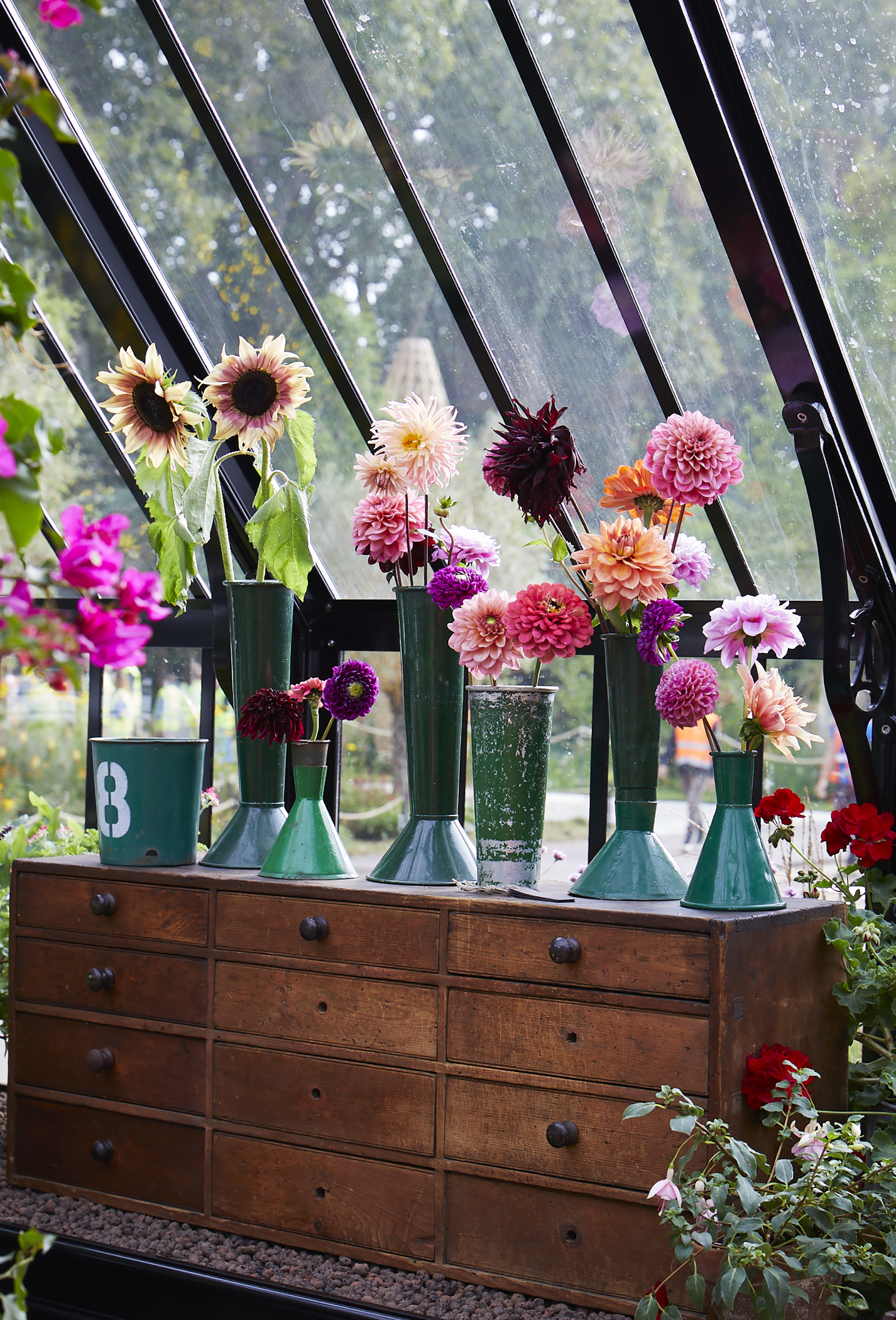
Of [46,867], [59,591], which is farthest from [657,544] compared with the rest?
[59,591]

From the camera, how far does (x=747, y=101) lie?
6.64 ft

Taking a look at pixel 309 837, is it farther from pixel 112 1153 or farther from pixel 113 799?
pixel 112 1153

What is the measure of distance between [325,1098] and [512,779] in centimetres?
62

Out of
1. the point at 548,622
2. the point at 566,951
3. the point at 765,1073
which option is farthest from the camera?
the point at 548,622

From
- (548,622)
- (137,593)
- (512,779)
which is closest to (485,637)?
(548,622)

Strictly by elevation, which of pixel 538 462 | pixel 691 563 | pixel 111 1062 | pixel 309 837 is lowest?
pixel 111 1062

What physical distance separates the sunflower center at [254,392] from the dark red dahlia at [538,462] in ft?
1.88

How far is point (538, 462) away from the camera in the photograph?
2004mm

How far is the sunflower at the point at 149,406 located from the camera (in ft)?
7.86

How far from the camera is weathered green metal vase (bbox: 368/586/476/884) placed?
2.22m

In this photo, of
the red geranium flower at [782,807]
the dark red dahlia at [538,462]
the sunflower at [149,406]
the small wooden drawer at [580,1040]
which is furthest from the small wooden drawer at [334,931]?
the sunflower at [149,406]

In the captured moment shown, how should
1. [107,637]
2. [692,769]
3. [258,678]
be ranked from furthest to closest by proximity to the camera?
1. [692,769]
2. [258,678]
3. [107,637]

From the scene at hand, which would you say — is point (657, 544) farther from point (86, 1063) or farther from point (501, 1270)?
point (86, 1063)

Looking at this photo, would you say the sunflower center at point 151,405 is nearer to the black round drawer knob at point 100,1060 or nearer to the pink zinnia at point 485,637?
the pink zinnia at point 485,637
